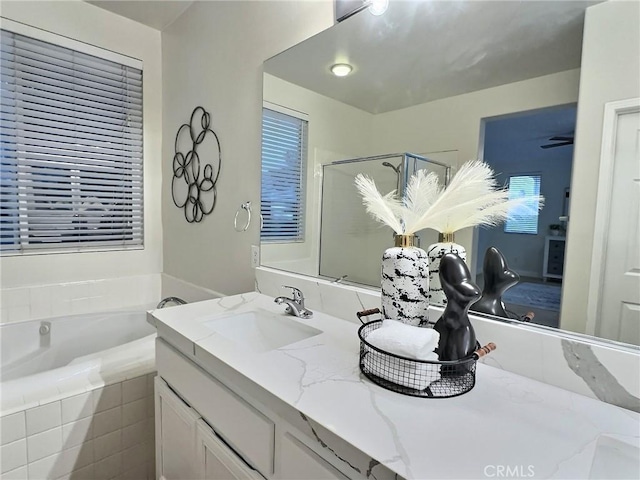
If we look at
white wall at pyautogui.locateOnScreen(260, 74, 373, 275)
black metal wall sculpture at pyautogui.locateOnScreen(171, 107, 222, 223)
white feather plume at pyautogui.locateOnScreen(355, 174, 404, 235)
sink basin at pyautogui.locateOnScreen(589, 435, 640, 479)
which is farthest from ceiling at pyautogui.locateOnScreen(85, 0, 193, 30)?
sink basin at pyautogui.locateOnScreen(589, 435, 640, 479)

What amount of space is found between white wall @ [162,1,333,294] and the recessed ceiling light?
0.59ft

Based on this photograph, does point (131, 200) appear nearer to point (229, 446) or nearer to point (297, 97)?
point (297, 97)

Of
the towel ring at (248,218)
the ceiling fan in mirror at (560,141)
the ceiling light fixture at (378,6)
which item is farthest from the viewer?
the towel ring at (248,218)

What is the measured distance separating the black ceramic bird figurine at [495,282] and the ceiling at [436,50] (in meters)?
0.48

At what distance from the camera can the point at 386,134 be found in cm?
116

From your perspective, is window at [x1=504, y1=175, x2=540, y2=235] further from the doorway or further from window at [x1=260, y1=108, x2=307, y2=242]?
window at [x1=260, y1=108, x2=307, y2=242]

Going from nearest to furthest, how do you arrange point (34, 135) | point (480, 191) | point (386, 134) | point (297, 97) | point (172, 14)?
point (480, 191), point (386, 134), point (297, 97), point (34, 135), point (172, 14)

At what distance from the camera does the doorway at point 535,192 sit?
2.64ft

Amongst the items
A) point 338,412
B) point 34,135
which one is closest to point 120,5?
point 34,135

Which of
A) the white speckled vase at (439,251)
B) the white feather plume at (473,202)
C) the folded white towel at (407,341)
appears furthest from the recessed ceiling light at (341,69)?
the folded white towel at (407,341)

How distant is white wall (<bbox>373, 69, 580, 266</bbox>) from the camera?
2.69 ft

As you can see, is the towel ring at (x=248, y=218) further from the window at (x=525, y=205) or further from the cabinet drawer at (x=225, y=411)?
the window at (x=525, y=205)

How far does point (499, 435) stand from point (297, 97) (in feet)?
4.59

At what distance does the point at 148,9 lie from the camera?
220cm
